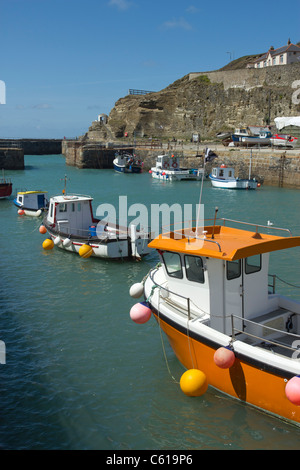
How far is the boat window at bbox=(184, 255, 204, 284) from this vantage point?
350 inches

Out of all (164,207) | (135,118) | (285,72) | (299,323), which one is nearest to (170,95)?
(135,118)

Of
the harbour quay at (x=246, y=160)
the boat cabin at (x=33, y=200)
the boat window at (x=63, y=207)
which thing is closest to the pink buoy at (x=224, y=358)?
the boat window at (x=63, y=207)

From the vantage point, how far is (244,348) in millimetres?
7887

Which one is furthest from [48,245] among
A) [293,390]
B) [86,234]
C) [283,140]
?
[283,140]

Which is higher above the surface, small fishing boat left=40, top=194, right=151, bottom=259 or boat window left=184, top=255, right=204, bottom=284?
boat window left=184, top=255, right=204, bottom=284

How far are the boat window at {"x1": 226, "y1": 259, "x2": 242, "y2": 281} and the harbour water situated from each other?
7.81 feet

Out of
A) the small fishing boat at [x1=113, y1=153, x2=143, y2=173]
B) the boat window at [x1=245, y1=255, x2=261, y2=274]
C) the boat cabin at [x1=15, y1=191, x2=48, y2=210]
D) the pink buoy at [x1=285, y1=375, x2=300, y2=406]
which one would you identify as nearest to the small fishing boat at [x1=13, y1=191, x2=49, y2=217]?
the boat cabin at [x1=15, y1=191, x2=48, y2=210]

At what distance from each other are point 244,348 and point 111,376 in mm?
3265

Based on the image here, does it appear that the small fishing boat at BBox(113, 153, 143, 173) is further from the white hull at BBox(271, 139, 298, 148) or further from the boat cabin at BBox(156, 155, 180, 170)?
the white hull at BBox(271, 139, 298, 148)

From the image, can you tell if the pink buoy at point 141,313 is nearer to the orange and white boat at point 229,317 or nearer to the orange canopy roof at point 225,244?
the orange and white boat at point 229,317

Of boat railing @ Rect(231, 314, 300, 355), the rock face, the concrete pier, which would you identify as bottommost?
boat railing @ Rect(231, 314, 300, 355)

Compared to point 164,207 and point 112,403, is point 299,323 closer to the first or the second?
point 112,403

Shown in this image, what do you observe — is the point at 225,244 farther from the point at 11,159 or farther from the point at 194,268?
the point at 11,159

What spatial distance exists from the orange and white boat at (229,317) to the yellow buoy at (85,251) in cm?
782
